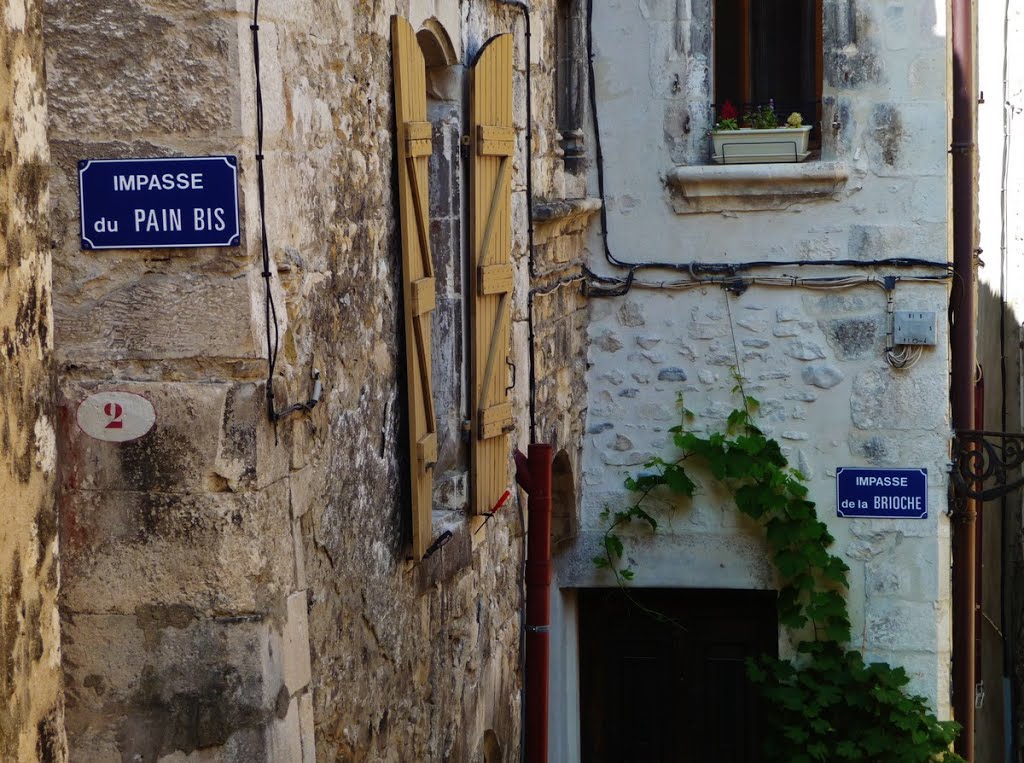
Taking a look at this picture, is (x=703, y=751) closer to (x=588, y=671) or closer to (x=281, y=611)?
(x=588, y=671)

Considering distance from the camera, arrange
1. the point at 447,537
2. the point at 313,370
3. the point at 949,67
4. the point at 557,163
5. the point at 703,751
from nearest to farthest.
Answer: the point at 313,370 < the point at 447,537 < the point at 557,163 < the point at 949,67 < the point at 703,751

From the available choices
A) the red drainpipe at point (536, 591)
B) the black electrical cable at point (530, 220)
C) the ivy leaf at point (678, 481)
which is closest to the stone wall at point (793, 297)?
the ivy leaf at point (678, 481)

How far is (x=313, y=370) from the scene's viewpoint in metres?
3.64

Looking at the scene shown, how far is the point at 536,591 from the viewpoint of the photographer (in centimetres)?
591

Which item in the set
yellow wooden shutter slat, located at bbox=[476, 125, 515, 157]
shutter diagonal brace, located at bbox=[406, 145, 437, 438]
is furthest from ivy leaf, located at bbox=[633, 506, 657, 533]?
shutter diagonal brace, located at bbox=[406, 145, 437, 438]

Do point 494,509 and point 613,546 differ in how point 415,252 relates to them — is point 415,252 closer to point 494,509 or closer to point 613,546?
point 494,509

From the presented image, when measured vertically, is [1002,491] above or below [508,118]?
below

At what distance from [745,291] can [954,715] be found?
8.00 ft

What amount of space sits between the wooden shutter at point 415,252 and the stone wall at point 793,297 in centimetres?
321

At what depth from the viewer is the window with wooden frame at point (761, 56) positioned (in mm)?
7648

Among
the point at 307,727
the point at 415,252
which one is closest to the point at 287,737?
the point at 307,727

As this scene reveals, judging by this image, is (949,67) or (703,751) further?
(703,751)

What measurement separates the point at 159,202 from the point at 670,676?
5404 mm

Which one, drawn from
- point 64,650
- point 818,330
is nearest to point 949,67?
point 818,330
